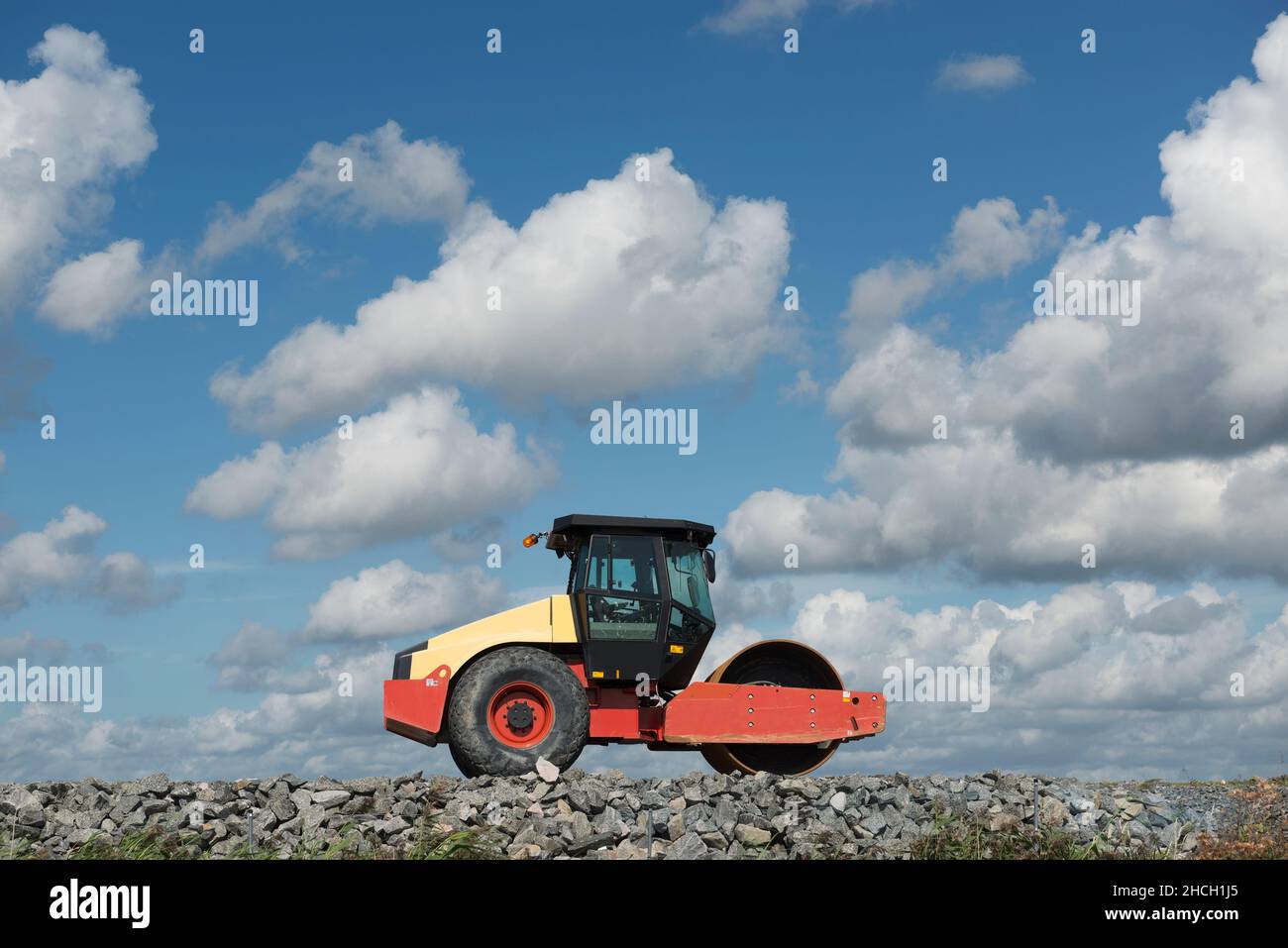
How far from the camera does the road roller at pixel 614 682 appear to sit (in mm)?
13906

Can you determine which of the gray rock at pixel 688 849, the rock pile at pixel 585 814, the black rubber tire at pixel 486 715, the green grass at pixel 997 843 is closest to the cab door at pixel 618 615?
the black rubber tire at pixel 486 715

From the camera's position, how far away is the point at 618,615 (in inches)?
564

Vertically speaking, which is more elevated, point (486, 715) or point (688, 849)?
point (486, 715)

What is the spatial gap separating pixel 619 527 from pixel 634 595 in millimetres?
824

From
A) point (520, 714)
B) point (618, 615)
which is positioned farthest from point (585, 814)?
point (618, 615)

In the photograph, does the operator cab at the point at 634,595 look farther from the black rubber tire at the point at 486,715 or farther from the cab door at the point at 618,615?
the black rubber tire at the point at 486,715

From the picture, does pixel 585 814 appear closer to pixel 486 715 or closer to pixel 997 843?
pixel 486 715

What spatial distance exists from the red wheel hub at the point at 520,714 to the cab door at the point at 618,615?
72cm

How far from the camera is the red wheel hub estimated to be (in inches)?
548

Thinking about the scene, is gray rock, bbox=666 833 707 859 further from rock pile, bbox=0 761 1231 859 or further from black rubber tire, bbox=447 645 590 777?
black rubber tire, bbox=447 645 590 777

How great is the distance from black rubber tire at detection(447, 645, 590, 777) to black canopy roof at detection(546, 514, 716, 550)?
1.51m
